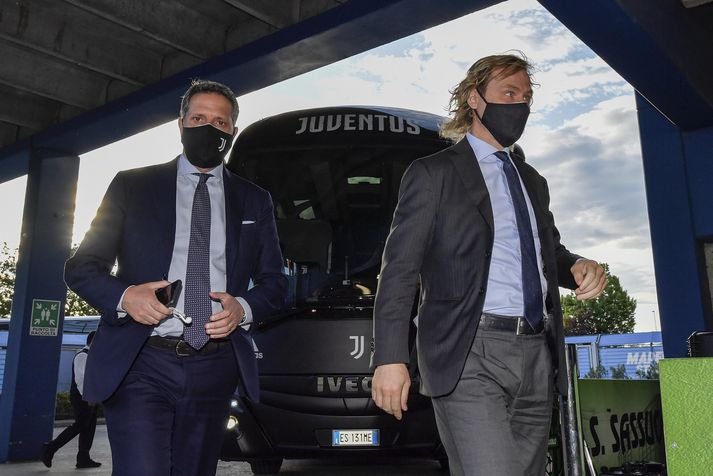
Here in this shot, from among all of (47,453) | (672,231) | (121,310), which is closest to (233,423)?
(121,310)

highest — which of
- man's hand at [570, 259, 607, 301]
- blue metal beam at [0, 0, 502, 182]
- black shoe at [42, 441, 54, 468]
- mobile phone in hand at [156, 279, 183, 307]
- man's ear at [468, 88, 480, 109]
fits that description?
blue metal beam at [0, 0, 502, 182]

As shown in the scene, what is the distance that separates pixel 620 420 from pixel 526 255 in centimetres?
284

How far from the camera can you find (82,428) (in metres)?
7.98

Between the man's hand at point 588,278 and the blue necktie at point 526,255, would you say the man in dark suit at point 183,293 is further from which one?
the man's hand at point 588,278

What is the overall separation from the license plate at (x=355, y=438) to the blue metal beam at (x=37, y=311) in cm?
538

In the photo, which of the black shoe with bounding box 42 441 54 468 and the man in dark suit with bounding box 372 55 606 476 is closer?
the man in dark suit with bounding box 372 55 606 476

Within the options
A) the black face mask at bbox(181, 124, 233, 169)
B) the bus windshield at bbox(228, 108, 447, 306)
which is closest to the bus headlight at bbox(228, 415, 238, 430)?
the bus windshield at bbox(228, 108, 447, 306)

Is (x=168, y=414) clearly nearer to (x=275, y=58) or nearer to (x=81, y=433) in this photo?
(x=275, y=58)

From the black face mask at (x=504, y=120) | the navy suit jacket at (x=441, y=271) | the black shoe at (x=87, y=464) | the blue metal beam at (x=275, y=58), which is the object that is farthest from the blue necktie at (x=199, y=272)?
the black shoe at (x=87, y=464)

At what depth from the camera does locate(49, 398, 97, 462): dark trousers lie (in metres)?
7.93

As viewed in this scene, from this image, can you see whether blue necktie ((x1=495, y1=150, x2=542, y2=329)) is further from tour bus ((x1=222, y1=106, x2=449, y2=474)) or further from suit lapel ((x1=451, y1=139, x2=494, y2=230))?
tour bus ((x1=222, y1=106, x2=449, y2=474))

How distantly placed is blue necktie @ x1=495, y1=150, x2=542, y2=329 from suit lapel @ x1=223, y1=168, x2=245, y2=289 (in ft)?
3.25

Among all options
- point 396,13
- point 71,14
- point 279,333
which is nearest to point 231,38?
point 71,14

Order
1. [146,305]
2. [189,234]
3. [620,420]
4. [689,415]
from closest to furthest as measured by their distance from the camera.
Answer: [689,415] < [146,305] < [189,234] < [620,420]
